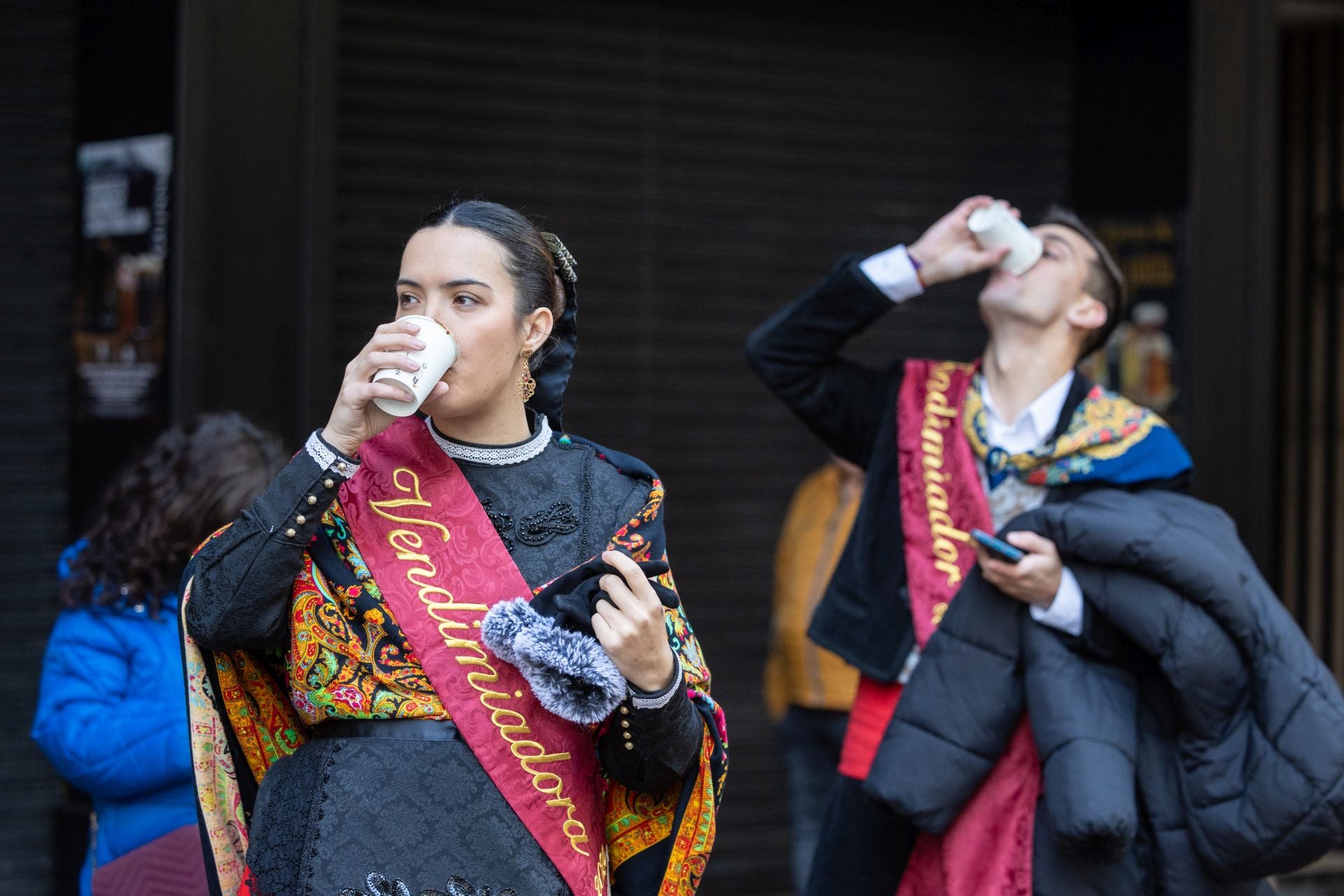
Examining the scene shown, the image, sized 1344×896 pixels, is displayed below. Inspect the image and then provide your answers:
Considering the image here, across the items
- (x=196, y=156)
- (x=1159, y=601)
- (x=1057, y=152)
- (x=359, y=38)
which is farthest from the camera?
(x=1057, y=152)

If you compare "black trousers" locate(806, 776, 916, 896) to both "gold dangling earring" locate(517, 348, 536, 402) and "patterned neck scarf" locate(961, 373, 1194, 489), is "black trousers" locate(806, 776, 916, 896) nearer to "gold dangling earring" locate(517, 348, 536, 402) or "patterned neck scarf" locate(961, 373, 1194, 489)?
"patterned neck scarf" locate(961, 373, 1194, 489)


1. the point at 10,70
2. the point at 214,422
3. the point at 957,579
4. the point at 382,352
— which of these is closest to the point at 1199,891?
the point at 957,579

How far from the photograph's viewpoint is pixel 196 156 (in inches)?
153

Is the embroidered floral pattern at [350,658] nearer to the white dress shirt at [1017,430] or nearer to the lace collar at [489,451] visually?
the lace collar at [489,451]

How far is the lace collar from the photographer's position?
7.14 feet

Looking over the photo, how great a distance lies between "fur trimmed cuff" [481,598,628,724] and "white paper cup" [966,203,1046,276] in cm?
176

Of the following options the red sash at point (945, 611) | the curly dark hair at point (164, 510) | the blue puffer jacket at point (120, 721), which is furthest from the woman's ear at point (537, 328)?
the red sash at point (945, 611)

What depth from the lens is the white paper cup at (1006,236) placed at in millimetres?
3312

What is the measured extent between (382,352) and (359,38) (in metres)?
2.97

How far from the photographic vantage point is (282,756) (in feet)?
7.11

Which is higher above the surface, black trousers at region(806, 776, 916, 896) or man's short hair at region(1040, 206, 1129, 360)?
man's short hair at region(1040, 206, 1129, 360)

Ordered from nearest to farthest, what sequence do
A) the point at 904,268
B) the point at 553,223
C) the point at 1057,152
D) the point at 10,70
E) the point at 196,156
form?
the point at 904,268, the point at 196,156, the point at 10,70, the point at 553,223, the point at 1057,152

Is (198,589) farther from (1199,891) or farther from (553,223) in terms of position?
(553,223)

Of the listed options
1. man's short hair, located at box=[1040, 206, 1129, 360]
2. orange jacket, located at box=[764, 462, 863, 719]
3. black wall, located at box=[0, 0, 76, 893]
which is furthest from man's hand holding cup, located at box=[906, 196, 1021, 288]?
black wall, located at box=[0, 0, 76, 893]
